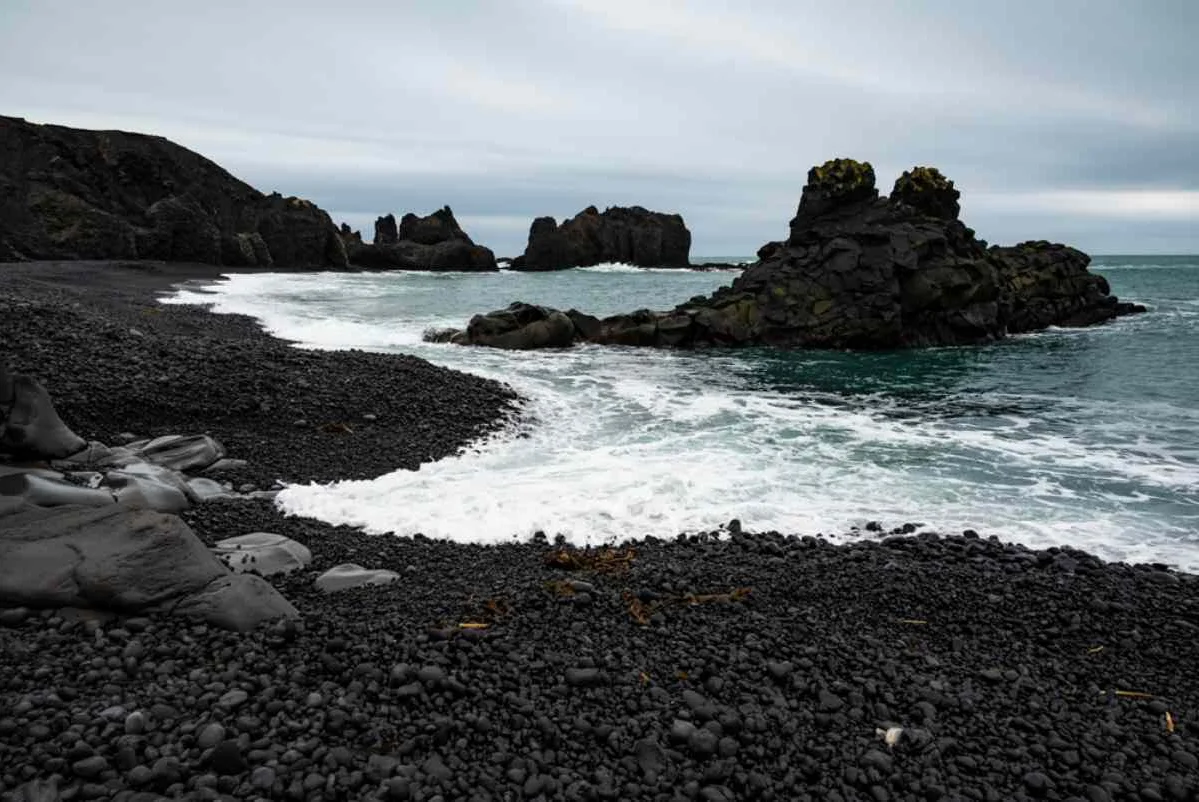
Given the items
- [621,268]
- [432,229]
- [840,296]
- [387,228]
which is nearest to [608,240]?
[621,268]

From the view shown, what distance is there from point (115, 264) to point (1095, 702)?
60712 millimetres

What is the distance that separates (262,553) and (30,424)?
3.61 meters

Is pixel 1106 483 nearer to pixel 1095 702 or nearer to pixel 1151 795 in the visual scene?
pixel 1095 702

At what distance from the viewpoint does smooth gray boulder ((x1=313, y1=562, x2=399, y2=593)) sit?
6.59 m

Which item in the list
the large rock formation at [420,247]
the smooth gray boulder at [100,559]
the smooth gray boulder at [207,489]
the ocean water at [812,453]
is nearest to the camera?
the smooth gray boulder at [100,559]

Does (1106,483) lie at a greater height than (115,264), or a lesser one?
lesser

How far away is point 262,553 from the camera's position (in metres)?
6.99

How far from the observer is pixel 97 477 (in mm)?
8133

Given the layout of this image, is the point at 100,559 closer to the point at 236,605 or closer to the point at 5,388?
the point at 236,605

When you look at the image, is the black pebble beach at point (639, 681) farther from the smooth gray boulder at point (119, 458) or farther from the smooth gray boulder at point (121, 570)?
the smooth gray boulder at point (119, 458)

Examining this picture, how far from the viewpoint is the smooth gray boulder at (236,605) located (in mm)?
5297

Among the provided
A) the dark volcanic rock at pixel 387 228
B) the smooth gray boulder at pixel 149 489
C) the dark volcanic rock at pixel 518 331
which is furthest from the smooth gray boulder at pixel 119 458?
the dark volcanic rock at pixel 387 228

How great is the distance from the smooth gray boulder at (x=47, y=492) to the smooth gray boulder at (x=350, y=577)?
2.13m

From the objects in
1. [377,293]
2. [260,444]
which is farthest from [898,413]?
[377,293]
